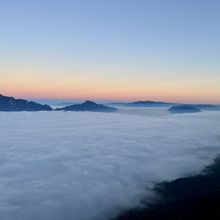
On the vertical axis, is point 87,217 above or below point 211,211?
below

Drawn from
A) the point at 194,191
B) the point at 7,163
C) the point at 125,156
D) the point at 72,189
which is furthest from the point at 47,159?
the point at 194,191

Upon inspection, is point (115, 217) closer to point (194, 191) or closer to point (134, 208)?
point (134, 208)

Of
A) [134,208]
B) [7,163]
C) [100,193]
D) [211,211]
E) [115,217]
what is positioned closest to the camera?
[211,211]

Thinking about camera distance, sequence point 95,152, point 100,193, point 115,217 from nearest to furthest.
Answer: point 115,217, point 100,193, point 95,152

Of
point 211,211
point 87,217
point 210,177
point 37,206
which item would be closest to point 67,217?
point 87,217

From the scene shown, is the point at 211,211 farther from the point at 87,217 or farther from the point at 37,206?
the point at 37,206

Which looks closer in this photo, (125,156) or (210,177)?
(210,177)

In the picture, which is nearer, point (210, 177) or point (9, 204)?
point (9, 204)
